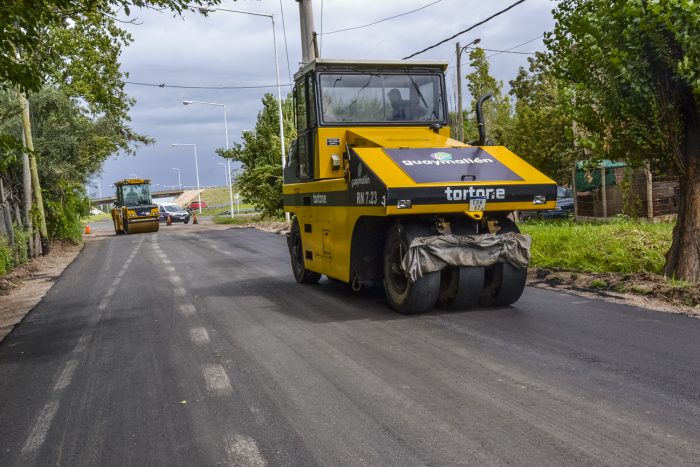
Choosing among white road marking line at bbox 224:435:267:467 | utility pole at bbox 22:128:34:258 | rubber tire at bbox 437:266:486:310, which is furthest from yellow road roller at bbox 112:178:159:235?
white road marking line at bbox 224:435:267:467

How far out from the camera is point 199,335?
7480 millimetres

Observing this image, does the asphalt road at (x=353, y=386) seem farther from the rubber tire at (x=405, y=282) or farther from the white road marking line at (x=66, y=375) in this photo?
the rubber tire at (x=405, y=282)

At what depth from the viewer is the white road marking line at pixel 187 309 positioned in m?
9.04

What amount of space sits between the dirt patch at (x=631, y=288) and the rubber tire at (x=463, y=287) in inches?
77.8

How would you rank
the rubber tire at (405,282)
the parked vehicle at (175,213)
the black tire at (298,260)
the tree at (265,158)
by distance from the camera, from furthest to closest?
the parked vehicle at (175,213) → the tree at (265,158) → the black tire at (298,260) → the rubber tire at (405,282)

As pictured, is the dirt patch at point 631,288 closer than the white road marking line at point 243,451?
No

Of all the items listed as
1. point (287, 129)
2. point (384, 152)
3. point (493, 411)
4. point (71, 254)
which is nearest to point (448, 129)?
point (384, 152)

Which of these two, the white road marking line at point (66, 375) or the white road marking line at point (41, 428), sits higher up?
the white road marking line at point (66, 375)

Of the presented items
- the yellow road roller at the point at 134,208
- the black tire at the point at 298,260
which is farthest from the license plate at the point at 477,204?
the yellow road roller at the point at 134,208

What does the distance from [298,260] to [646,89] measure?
601 cm

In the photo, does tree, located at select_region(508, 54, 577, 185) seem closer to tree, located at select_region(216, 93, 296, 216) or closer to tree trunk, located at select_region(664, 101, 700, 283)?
tree, located at select_region(216, 93, 296, 216)

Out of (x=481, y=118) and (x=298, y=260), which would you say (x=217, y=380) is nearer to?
(x=481, y=118)

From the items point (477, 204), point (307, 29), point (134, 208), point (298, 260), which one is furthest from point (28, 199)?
point (477, 204)

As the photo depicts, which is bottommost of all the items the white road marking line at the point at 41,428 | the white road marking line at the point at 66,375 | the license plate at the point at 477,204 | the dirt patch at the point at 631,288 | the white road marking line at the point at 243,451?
the dirt patch at the point at 631,288
